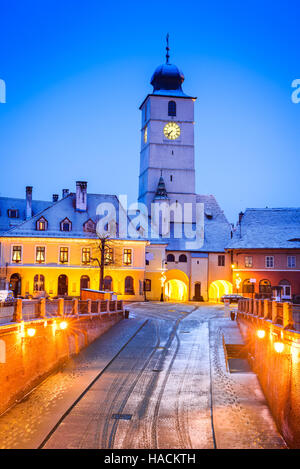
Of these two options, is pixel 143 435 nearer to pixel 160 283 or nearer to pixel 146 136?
pixel 160 283

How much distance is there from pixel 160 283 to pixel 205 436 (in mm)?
46939

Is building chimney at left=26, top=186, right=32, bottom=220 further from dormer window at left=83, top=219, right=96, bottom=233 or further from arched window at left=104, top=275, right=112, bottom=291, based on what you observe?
arched window at left=104, top=275, right=112, bottom=291

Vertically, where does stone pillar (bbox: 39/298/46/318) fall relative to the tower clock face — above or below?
below

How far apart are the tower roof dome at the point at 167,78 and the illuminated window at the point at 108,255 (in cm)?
3128

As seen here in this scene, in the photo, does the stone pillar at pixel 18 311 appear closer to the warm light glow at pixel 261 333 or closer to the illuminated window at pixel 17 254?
the warm light glow at pixel 261 333

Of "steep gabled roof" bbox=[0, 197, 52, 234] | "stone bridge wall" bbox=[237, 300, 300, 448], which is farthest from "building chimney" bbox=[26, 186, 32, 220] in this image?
"stone bridge wall" bbox=[237, 300, 300, 448]

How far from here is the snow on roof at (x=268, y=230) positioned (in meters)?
67.3

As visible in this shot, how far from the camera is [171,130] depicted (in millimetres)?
78812

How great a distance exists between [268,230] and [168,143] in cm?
1900

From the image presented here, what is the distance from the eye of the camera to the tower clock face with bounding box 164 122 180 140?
78.4 m

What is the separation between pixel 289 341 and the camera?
19.5 meters

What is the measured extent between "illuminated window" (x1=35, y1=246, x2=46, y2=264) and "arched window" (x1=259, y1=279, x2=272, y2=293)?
25448 mm

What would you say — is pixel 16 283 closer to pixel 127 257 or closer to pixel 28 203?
pixel 127 257

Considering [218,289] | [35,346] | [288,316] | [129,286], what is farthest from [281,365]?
[218,289]
